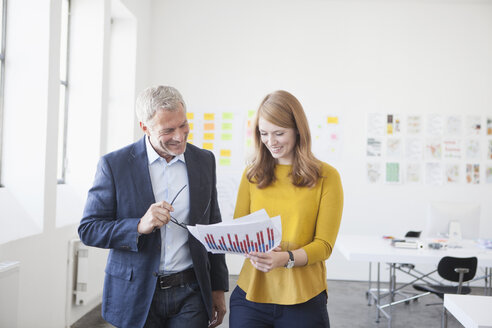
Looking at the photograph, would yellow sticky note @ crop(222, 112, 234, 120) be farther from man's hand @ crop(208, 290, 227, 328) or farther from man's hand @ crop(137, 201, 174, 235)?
man's hand @ crop(137, 201, 174, 235)

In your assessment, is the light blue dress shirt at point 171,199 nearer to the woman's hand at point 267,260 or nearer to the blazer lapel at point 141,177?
Answer: the blazer lapel at point 141,177

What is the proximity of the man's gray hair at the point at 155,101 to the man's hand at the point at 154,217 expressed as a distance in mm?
342

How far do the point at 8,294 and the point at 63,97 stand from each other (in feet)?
7.69

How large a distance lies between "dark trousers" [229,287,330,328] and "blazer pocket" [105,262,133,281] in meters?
0.42

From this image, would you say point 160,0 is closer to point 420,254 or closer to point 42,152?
point 42,152

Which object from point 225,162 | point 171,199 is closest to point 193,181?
point 171,199

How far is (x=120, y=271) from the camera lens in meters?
1.64

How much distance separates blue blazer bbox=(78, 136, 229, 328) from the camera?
5.22 ft

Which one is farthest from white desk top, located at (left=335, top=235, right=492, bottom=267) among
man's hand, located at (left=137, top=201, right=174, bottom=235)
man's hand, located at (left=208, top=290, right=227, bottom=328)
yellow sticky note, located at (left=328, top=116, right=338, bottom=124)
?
man's hand, located at (left=137, top=201, right=174, bottom=235)

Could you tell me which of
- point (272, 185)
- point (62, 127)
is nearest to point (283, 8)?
point (62, 127)

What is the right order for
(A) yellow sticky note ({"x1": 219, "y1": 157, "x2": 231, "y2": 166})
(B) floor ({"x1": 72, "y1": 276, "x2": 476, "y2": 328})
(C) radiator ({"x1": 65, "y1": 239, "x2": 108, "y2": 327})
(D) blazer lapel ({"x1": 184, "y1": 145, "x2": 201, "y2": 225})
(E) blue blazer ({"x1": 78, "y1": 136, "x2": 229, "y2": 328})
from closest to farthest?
1. (E) blue blazer ({"x1": 78, "y1": 136, "x2": 229, "y2": 328})
2. (D) blazer lapel ({"x1": 184, "y1": 145, "x2": 201, "y2": 225})
3. (C) radiator ({"x1": 65, "y1": 239, "x2": 108, "y2": 327})
4. (B) floor ({"x1": 72, "y1": 276, "x2": 476, "y2": 328})
5. (A) yellow sticky note ({"x1": 219, "y1": 157, "x2": 231, "y2": 166})

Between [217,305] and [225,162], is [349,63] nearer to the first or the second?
[225,162]

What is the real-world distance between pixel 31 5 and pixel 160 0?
Answer: 304 centimetres

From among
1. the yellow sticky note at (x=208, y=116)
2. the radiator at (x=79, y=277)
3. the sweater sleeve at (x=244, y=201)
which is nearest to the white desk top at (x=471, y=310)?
the sweater sleeve at (x=244, y=201)
